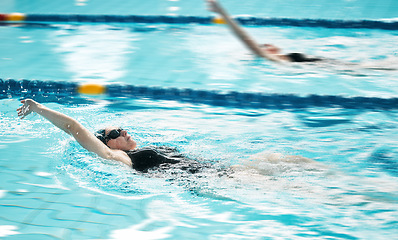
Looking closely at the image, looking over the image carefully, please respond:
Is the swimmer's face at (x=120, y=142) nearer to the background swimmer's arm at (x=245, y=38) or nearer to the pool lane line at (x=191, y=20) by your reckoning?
the background swimmer's arm at (x=245, y=38)

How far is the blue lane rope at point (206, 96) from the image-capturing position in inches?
163

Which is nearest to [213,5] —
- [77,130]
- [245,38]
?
[245,38]

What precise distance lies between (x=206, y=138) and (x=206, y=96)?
2.17 feet

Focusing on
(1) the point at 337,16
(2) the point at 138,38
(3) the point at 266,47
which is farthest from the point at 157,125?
(1) the point at 337,16

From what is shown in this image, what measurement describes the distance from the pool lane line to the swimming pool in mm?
125

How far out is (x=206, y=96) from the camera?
4.36 metres

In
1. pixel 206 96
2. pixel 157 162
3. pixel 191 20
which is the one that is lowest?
pixel 157 162

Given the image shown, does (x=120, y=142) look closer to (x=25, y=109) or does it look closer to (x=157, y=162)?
(x=157, y=162)

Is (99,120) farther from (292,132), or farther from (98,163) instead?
(292,132)

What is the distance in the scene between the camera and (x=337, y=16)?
20.4 ft

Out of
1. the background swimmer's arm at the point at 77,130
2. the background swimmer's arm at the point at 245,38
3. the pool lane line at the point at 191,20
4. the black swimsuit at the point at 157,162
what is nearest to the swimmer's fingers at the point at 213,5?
the background swimmer's arm at the point at 245,38

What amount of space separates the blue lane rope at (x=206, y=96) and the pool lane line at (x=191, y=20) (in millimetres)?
2094

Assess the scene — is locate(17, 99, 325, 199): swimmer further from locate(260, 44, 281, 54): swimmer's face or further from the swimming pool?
locate(260, 44, 281, 54): swimmer's face

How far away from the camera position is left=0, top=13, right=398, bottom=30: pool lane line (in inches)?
237
